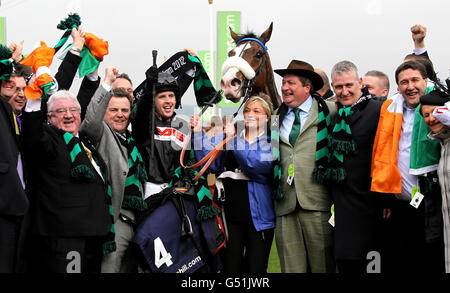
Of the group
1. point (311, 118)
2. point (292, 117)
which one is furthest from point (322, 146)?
point (292, 117)

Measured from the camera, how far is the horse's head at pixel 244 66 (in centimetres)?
496

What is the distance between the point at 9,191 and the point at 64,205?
0.54 meters

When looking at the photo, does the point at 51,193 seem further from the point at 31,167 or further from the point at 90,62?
the point at 90,62

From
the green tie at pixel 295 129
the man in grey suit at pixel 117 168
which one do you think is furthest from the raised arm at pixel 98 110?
the green tie at pixel 295 129

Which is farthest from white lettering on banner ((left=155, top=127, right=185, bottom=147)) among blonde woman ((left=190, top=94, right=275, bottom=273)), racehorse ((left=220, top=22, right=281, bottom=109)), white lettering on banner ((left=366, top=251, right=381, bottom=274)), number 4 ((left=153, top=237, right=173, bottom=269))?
→ white lettering on banner ((left=366, top=251, right=381, bottom=274))

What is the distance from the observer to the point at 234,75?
4.96 m

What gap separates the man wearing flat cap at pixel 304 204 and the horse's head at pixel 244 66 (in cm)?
77

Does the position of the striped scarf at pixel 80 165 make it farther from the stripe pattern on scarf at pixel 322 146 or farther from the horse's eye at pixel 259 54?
the horse's eye at pixel 259 54

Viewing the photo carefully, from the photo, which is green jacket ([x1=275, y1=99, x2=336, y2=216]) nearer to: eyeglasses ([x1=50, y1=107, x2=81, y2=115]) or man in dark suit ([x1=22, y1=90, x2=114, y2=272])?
man in dark suit ([x1=22, y1=90, x2=114, y2=272])

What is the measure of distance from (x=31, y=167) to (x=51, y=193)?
27cm

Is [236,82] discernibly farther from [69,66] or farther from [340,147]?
[69,66]

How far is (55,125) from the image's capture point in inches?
161

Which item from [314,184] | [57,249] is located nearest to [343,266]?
[314,184]
